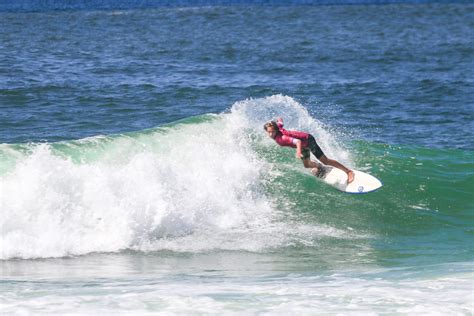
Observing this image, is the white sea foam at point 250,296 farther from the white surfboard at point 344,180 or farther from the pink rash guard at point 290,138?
the white surfboard at point 344,180

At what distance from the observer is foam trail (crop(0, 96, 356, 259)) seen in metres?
15.0

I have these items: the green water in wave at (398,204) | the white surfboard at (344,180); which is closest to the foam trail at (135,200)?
the green water in wave at (398,204)

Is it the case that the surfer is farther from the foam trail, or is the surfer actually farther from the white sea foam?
the white sea foam

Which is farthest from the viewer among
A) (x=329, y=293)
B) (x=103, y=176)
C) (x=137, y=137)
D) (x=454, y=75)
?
(x=454, y=75)

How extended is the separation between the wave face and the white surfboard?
0.89ft

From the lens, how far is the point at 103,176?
648 inches

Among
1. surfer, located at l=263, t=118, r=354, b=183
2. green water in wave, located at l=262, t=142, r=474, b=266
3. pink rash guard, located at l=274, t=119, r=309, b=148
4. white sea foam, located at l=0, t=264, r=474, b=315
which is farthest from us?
pink rash guard, located at l=274, t=119, r=309, b=148

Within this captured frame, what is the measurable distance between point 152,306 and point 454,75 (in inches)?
1042

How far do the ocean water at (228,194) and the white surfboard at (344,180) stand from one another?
30 cm

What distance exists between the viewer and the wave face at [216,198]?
596 inches

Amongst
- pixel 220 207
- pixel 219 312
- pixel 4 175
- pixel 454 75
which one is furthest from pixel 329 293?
pixel 454 75

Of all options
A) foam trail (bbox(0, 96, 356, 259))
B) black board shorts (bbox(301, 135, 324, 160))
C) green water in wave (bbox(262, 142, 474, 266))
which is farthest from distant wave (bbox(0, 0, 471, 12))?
black board shorts (bbox(301, 135, 324, 160))

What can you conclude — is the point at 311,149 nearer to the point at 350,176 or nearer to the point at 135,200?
the point at 350,176

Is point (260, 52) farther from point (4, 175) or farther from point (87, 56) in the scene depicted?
point (4, 175)
